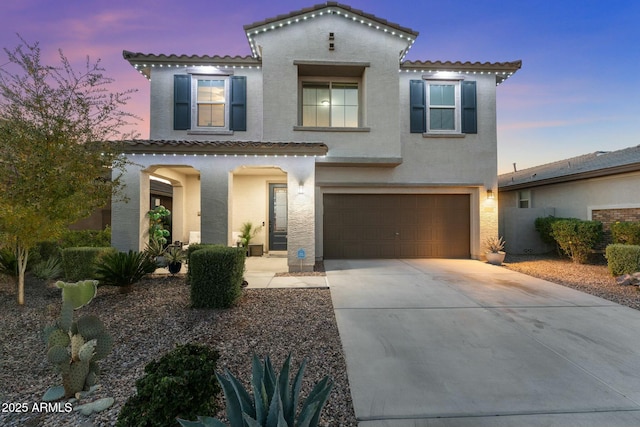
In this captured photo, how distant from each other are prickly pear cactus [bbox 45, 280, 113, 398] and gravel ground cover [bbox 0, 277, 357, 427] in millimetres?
218

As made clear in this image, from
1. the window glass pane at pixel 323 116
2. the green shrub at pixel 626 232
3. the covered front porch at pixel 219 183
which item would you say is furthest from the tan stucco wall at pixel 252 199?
the green shrub at pixel 626 232

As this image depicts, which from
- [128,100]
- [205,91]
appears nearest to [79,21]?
[205,91]

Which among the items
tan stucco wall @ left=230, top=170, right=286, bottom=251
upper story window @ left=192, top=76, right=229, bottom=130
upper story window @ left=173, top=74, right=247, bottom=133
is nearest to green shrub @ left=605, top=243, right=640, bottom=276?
tan stucco wall @ left=230, top=170, right=286, bottom=251

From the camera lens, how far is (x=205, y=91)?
33.8 feet

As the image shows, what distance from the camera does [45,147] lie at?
4914 mm

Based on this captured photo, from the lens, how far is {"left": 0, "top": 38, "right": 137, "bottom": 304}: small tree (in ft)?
15.7

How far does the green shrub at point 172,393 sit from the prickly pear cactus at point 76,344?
33.4 inches

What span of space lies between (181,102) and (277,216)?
→ 5498mm

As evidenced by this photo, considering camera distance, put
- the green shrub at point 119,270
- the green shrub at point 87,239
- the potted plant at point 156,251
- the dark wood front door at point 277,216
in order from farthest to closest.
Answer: the dark wood front door at point 277,216
the green shrub at point 87,239
the potted plant at point 156,251
the green shrub at point 119,270

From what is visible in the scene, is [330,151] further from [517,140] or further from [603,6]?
[517,140]

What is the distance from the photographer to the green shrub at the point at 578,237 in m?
9.57

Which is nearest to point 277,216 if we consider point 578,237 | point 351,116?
point 351,116

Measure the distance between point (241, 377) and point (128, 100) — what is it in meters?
6.29

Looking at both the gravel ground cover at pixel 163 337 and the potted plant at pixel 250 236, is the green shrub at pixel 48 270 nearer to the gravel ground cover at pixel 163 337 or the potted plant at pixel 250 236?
the gravel ground cover at pixel 163 337
